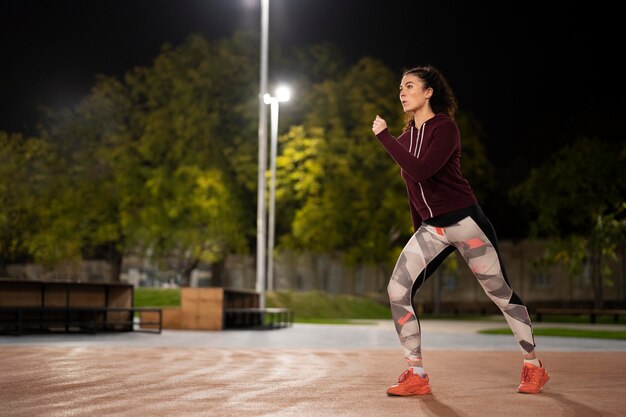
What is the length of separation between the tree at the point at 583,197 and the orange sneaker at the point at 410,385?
30.0 m

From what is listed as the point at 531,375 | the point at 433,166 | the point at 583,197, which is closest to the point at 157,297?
the point at 583,197

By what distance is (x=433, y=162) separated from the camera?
6359 millimetres

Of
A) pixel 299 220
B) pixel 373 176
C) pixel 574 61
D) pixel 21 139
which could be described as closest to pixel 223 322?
pixel 299 220

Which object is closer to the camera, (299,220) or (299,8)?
(299,220)

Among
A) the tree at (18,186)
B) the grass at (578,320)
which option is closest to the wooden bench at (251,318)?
the grass at (578,320)

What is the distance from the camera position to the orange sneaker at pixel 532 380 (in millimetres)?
6773

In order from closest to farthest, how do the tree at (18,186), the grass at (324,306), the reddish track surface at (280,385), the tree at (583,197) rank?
the reddish track surface at (280,385) → the grass at (324,306) → the tree at (583,197) → the tree at (18,186)

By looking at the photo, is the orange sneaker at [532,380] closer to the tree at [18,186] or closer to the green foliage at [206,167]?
the green foliage at [206,167]

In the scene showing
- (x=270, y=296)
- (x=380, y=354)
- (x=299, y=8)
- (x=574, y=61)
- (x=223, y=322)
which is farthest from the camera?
(x=574, y=61)

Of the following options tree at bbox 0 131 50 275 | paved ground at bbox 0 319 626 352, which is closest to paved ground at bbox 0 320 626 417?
paved ground at bbox 0 319 626 352

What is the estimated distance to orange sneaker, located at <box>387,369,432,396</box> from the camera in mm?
6520

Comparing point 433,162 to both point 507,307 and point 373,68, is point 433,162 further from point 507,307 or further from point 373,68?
point 373,68

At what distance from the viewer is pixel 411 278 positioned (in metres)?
6.55

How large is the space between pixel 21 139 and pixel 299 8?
13366mm
